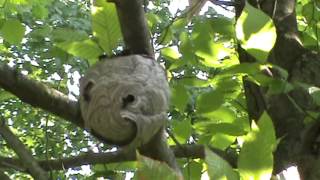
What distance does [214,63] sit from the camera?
116 cm

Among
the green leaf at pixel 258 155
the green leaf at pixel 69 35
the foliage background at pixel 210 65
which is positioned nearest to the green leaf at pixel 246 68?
the foliage background at pixel 210 65

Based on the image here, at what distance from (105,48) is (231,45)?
55 centimetres

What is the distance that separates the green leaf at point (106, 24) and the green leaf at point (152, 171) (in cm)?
55

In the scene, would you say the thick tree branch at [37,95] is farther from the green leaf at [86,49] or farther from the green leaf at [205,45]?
the green leaf at [205,45]

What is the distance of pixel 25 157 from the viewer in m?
1.07

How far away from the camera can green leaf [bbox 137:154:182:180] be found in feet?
1.43

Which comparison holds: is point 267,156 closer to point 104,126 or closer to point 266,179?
point 266,179

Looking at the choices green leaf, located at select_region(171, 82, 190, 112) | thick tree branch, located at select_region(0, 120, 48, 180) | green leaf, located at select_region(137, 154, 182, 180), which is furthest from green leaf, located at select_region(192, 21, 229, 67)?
green leaf, located at select_region(137, 154, 182, 180)

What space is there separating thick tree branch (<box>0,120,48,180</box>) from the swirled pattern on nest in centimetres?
15

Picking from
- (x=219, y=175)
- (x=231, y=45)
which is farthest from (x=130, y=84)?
(x=231, y=45)

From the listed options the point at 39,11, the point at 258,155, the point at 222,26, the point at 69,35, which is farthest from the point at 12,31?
the point at 39,11

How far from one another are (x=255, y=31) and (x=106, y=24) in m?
0.32

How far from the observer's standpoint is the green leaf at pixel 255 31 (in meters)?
0.74

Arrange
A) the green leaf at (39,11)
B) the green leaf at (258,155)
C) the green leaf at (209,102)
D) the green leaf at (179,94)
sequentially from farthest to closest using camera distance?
the green leaf at (39,11) < the green leaf at (179,94) < the green leaf at (209,102) < the green leaf at (258,155)
